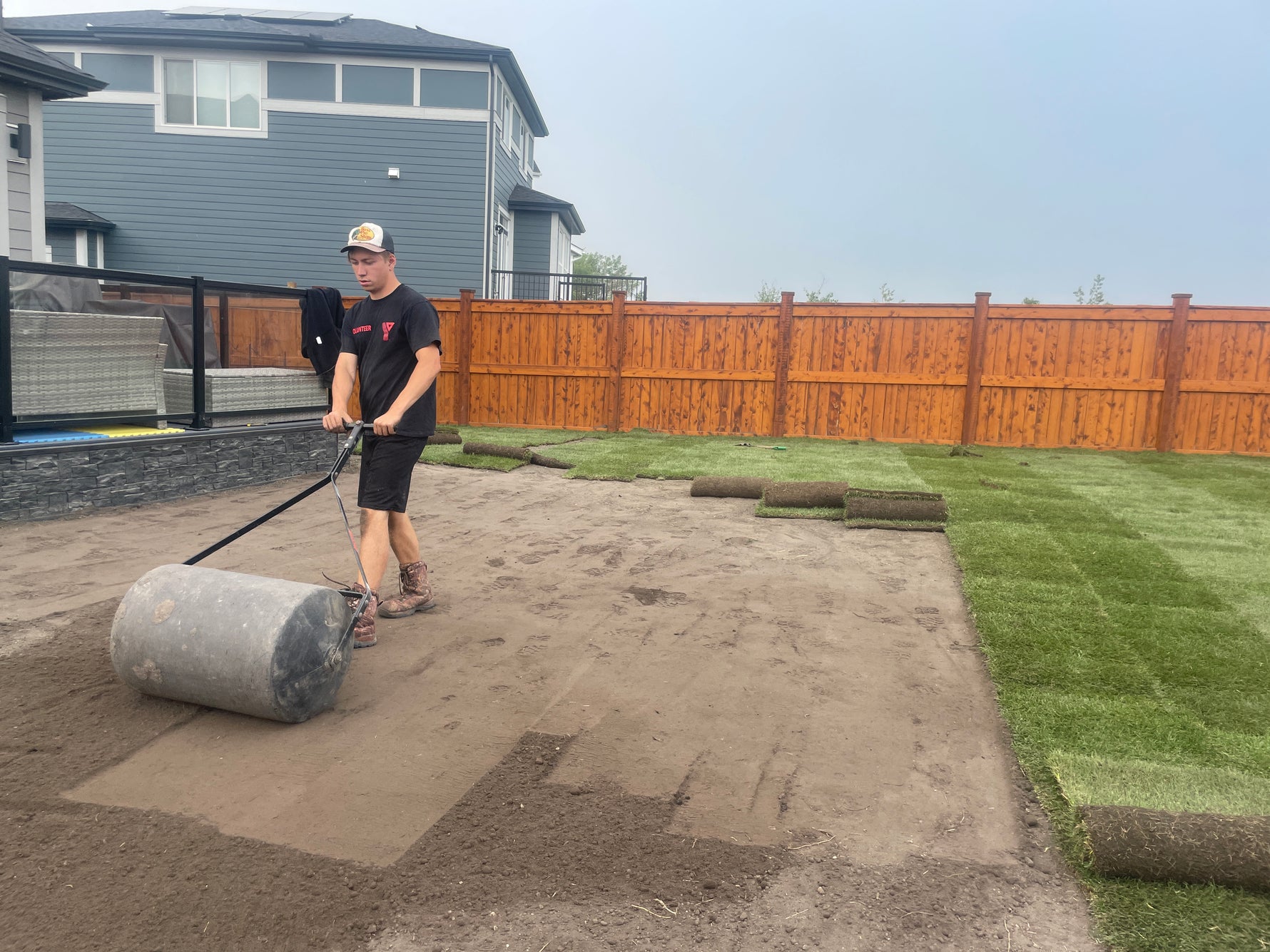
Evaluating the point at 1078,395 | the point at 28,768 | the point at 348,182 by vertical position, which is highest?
the point at 348,182

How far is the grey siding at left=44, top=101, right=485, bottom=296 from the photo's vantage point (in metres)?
20.0

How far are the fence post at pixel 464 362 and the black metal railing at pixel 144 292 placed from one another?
6.14m

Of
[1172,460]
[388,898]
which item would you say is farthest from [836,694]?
[1172,460]

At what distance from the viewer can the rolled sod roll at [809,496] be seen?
832cm

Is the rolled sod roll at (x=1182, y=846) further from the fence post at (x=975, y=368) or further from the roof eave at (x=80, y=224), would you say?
the roof eave at (x=80, y=224)

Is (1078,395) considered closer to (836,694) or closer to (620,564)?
(620,564)

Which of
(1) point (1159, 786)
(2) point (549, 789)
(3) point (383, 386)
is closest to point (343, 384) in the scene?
(3) point (383, 386)

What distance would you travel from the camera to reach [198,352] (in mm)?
8562

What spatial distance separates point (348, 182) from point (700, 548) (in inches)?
654

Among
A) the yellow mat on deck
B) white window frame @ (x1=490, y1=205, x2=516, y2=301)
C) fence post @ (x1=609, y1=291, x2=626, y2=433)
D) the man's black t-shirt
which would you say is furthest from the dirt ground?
white window frame @ (x1=490, y1=205, x2=516, y2=301)

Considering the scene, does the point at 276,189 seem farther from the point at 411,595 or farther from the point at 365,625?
the point at 365,625

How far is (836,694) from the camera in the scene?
3982 mm

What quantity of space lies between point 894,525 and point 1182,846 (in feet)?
17.0

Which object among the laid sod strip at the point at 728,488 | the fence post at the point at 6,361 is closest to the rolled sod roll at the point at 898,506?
the laid sod strip at the point at 728,488
